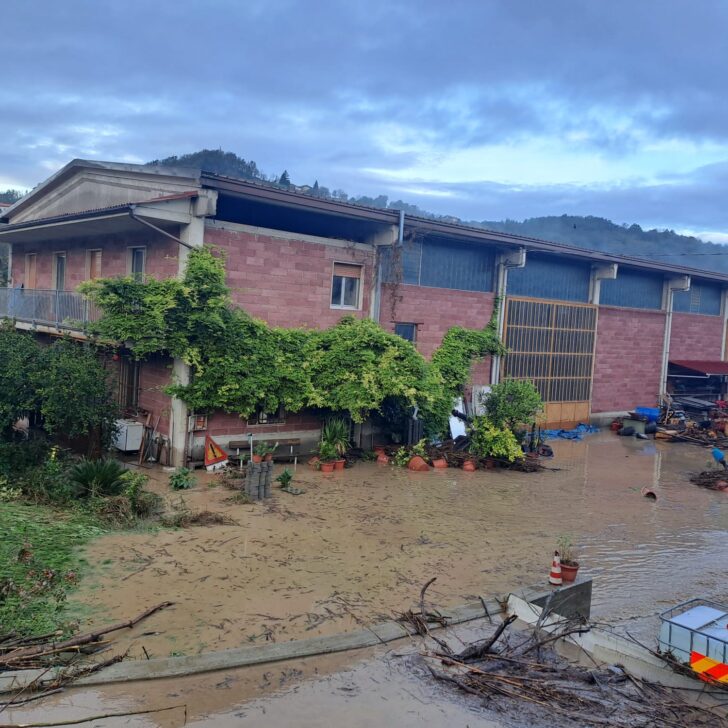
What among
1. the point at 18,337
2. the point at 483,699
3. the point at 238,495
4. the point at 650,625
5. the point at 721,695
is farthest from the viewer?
the point at 18,337

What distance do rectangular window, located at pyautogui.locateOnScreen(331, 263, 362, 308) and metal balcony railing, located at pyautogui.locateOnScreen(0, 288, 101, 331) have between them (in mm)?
5497

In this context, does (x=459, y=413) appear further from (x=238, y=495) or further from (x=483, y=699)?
(x=483, y=699)

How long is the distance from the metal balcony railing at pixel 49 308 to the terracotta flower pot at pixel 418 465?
25.4 ft

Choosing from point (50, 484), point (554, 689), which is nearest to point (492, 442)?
point (50, 484)

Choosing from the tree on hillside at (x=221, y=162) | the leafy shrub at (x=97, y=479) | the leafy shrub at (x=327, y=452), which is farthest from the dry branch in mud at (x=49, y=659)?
the tree on hillside at (x=221, y=162)

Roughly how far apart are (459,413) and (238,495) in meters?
8.18

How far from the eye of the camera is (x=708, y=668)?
→ 6480 mm

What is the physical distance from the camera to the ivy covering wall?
544 inches

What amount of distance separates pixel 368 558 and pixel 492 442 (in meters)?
7.96

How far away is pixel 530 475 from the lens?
54.3ft

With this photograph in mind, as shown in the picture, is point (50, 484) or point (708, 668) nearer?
point (708, 668)

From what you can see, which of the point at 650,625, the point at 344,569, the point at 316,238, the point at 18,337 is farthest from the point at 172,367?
the point at 650,625

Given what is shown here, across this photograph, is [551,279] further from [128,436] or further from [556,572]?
[556,572]

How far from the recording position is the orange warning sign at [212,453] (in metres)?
14.7
